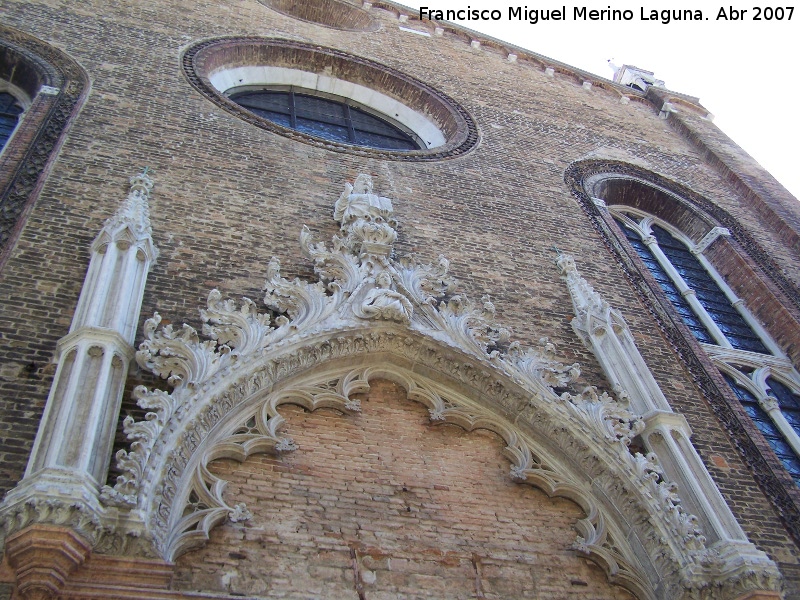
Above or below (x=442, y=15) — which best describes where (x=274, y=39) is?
below

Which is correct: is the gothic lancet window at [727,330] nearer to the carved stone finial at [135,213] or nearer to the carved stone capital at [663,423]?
the carved stone capital at [663,423]

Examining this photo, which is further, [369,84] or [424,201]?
[369,84]

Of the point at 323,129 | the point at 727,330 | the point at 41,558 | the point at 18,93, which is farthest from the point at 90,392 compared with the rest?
the point at 727,330

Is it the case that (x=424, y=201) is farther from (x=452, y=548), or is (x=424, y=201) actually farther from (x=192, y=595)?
(x=192, y=595)

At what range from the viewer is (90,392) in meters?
4.57

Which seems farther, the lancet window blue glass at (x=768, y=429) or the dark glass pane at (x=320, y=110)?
the dark glass pane at (x=320, y=110)

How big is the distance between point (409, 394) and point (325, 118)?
6.47 m

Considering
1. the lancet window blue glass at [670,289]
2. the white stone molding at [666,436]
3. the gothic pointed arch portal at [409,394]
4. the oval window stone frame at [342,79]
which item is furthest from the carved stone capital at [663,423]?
the oval window stone frame at [342,79]

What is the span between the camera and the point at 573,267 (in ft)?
27.2

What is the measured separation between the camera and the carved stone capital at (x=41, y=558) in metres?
3.64

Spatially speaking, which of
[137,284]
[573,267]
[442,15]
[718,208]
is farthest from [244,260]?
[442,15]

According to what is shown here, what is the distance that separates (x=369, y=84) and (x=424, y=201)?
4255 mm

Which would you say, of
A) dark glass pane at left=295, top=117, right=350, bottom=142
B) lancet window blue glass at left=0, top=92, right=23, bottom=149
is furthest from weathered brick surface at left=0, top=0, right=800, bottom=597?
dark glass pane at left=295, top=117, right=350, bottom=142

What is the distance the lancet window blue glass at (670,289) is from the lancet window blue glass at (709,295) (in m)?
0.25
